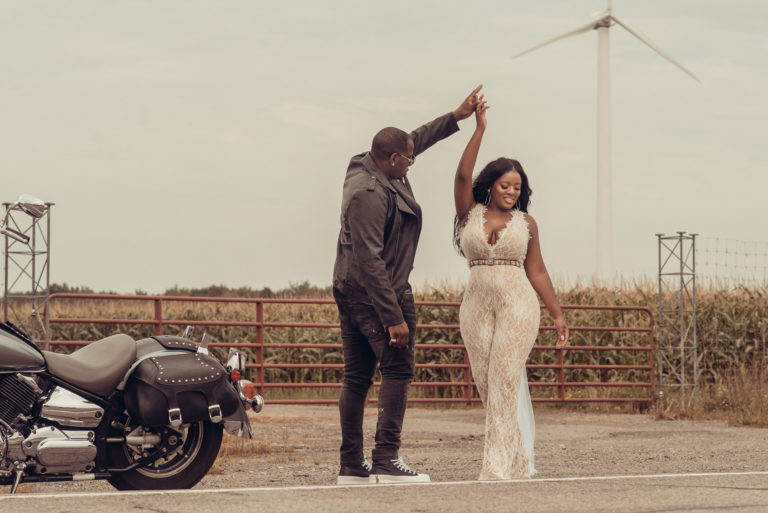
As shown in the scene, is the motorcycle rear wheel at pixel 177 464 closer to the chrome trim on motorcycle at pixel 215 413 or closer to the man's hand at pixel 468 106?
the chrome trim on motorcycle at pixel 215 413

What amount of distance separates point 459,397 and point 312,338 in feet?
12.1

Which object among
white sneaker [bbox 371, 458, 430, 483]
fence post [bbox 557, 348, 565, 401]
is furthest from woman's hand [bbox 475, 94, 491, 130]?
fence post [bbox 557, 348, 565, 401]

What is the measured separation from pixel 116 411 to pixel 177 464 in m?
0.44

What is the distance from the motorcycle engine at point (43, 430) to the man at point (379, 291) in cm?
148

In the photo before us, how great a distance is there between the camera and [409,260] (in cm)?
673

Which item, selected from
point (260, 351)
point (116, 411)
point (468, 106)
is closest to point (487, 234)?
point (468, 106)

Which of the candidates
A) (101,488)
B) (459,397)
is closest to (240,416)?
(101,488)

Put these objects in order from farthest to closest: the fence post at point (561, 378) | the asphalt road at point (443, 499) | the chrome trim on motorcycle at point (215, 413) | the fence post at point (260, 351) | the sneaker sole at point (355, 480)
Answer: the fence post at point (561, 378)
the fence post at point (260, 351)
the sneaker sole at point (355, 480)
the chrome trim on motorcycle at point (215, 413)
the asphalt road at point (443, 499)

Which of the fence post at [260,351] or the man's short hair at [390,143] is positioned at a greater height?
the man's short hair at [390,143]

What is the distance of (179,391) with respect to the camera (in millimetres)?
6348

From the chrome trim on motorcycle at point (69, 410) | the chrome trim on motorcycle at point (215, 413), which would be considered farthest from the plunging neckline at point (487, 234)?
the chrome trim on motorcycle at point (69, 410)

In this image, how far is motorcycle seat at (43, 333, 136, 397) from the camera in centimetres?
615

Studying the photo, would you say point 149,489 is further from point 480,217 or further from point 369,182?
point 480,217

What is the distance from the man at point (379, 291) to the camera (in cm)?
645
